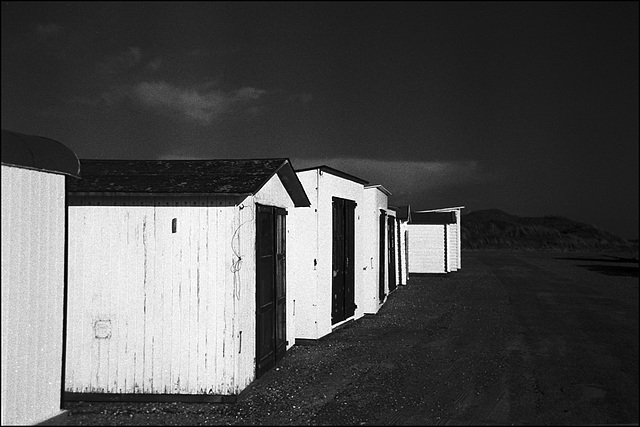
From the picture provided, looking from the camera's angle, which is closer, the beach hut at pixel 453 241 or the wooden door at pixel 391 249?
the wooden door at pixel 391 249

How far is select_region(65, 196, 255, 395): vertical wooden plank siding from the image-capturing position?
6742 millimetres

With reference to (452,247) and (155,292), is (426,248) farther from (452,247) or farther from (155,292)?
(155,292)

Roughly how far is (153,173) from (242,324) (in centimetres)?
227

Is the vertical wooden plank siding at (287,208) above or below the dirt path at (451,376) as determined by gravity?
above

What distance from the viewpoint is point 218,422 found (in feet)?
19.6

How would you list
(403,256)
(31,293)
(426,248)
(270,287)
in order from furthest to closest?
(426,248)
(403,256)
(270,287)
(31,293)

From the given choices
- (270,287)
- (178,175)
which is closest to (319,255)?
(270,287)

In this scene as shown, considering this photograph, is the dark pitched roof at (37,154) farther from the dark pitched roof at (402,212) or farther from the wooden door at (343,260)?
the dark pitched roof at (402,212)

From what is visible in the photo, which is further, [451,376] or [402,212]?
[402,212]

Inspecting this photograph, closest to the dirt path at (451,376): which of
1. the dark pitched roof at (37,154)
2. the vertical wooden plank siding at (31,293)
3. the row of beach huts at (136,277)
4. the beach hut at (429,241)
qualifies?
the row of beach huts at (136,277)

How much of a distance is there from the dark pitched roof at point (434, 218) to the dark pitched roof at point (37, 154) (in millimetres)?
21048

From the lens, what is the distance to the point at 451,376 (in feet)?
26.0

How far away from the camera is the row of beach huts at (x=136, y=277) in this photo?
5301 mm

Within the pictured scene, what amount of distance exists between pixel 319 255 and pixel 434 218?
16.2 m
